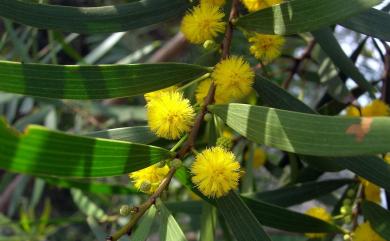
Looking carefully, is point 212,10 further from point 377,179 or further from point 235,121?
point 377,179

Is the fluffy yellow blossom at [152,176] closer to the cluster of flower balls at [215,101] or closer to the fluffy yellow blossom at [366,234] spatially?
the cluster of flower balls at [215,101]

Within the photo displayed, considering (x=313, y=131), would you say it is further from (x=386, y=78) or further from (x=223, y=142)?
(x=386, y=78)

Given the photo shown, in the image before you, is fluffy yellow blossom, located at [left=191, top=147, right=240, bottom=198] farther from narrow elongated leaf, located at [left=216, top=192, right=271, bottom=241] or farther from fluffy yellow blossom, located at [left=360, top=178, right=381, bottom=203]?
fluffy yellow blossom, located at [left=360, top=178, right=381, bottom=203]

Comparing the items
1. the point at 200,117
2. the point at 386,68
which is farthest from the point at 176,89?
the point at 386,68

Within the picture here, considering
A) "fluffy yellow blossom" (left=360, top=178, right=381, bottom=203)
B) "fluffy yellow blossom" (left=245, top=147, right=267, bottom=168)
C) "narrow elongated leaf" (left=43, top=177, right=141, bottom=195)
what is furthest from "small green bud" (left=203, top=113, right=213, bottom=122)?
"fluffy yellow blossom" (left=245, top=147, right=267, bottom=168)

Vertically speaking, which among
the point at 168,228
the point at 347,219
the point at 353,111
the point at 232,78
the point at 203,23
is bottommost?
the point at 347,219

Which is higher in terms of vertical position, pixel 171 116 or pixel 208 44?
pixel 208 44

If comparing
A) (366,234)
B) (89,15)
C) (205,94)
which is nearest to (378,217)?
(366,234)
